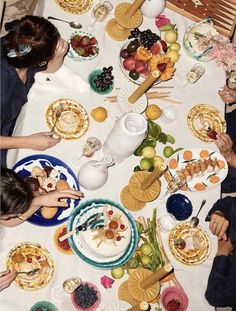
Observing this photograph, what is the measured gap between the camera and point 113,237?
192cm

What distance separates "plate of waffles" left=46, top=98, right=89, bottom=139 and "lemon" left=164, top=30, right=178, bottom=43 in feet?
1.96

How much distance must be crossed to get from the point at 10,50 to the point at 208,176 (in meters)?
1.00

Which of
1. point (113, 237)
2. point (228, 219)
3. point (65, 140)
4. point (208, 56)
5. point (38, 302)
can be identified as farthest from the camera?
point (208, 56)

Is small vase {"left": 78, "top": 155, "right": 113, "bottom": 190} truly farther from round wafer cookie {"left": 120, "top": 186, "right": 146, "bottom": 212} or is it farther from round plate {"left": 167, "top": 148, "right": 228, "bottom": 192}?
round plate {"left": 167, "top": 148, "right": 228, "bottom": 192}

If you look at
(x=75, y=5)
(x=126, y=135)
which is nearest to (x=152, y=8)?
(x=75, y=5)

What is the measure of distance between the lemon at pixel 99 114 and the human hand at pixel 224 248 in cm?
77

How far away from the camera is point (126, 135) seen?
74.0 inches

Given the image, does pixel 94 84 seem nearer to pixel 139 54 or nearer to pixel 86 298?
pixel 139 54

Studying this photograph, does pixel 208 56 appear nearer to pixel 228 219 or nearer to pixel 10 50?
pixel 228 219

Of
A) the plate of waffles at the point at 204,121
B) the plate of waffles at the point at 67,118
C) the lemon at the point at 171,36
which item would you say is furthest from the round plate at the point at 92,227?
the lemon at the point at 171,36

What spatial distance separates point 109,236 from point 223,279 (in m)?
0.55

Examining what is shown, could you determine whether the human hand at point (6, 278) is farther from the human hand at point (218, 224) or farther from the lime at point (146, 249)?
the human hand at point (218, 224)

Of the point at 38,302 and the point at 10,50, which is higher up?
the point at 10,50

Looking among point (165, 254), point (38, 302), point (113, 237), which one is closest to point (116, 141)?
point (113, 237)
